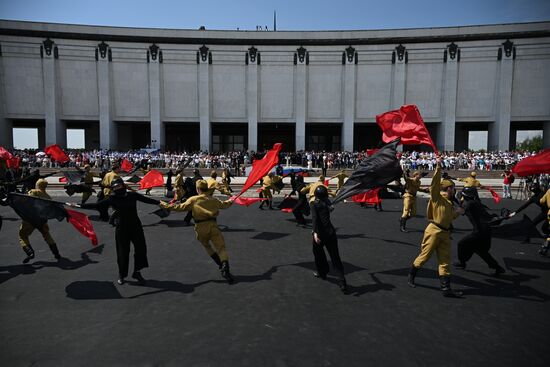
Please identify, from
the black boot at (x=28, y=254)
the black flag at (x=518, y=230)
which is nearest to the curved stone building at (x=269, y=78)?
the black flag at (x=518, y=230)

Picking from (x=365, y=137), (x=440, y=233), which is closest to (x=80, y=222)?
(x=440, y=233)

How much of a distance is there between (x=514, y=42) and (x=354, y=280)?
42886mm

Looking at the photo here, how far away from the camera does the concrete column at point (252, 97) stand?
41500 millimetres

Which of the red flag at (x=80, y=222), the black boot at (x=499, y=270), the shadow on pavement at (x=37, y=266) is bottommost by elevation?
the shadow on pavement at (x=37, y=266)

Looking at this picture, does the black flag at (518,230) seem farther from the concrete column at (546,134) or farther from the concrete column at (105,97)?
the concrete column at (105,97)

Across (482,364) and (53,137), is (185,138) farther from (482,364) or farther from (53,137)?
(482,364)

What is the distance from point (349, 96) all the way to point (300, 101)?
5379mm

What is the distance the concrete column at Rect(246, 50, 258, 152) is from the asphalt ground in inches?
1353

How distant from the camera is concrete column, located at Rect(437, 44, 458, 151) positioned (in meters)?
39.7

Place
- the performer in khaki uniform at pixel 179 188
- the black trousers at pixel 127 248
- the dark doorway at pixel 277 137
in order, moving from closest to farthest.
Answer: the black trousers at pixel 127 248, the performer in khaki uniform at pixel 179 188, the dark doorway at pixel 277 137

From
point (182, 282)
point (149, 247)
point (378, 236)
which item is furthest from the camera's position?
point (378, 236)

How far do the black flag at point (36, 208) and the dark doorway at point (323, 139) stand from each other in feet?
135

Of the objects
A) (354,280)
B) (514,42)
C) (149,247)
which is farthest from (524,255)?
(514,42)

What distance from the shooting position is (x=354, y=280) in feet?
21.0
